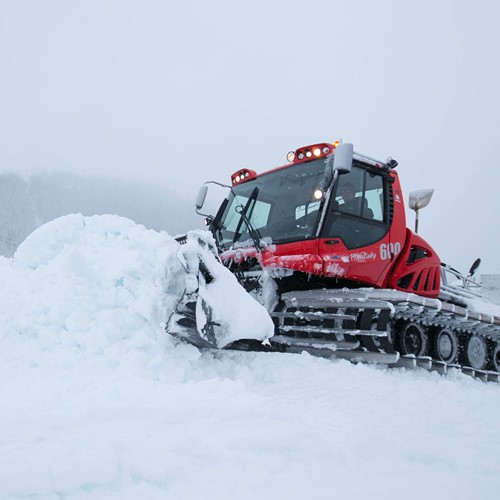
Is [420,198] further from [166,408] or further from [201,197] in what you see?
[166,408]

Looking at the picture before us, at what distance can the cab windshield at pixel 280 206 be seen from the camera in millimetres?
5508

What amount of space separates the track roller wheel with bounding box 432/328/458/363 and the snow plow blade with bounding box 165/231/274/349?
3.25 metres

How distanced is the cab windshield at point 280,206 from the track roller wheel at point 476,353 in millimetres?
3094

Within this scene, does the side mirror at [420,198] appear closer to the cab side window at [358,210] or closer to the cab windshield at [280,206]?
the cab side window at [358,210]

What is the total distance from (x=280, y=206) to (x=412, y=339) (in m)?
2.37

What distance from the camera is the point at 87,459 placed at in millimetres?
1573

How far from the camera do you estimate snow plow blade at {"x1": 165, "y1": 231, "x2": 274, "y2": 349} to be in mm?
3297

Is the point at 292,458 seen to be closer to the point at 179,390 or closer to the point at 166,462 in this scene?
the point at 166,462

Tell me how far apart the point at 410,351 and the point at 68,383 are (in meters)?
4.23

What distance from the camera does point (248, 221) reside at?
19.8 ft

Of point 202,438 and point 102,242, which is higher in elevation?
point 102,242

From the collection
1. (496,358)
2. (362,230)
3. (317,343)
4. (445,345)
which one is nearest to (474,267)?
(496,358)

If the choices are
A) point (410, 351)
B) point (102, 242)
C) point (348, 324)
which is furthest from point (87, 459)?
point (410, 351)

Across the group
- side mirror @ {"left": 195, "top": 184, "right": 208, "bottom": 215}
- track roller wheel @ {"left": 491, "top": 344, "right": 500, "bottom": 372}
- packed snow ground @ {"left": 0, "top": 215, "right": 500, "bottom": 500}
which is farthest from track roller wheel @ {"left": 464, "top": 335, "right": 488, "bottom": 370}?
side mirror @ {"left": 195, "top": 184, "right": 208, "bottom": 215}
